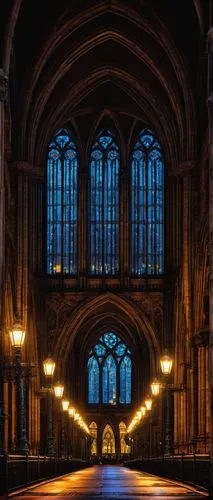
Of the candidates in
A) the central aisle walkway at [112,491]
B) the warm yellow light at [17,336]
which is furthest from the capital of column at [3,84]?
the central aisle walkway at [112,491]

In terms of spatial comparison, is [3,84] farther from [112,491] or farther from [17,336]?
[112,491]

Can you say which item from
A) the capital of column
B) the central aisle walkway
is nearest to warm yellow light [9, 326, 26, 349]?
the central aisle walkway

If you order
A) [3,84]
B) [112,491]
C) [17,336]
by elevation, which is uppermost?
[3,84]

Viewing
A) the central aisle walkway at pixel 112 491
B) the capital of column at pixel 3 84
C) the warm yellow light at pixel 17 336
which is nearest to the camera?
the central aisle walkway at pixel 112 491

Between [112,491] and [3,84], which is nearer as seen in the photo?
[112,491]

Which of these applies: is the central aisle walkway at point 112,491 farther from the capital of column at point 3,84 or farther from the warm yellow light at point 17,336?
the capital of column at point 3,84

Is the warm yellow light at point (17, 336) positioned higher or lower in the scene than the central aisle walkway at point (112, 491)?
higher

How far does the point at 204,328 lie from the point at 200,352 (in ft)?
3.51

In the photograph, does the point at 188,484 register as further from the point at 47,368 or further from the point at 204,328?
the point at 204,328

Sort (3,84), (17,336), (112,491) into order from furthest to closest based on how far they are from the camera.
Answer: (3,84)
(17,336)
(112,491)

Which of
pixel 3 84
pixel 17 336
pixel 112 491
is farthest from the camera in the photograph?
pixel 3 84

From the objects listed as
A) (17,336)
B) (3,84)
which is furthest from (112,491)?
(3,84)

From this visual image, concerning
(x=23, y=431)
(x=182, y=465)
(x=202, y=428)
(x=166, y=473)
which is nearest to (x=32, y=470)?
(x=23, y=431)

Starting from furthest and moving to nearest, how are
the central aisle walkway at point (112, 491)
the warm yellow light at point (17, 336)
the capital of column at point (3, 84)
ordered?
the capital of column at point (3, 84)
the warm yellow light at point (17, 336)
the central aisle walkway at point (112, 491)
